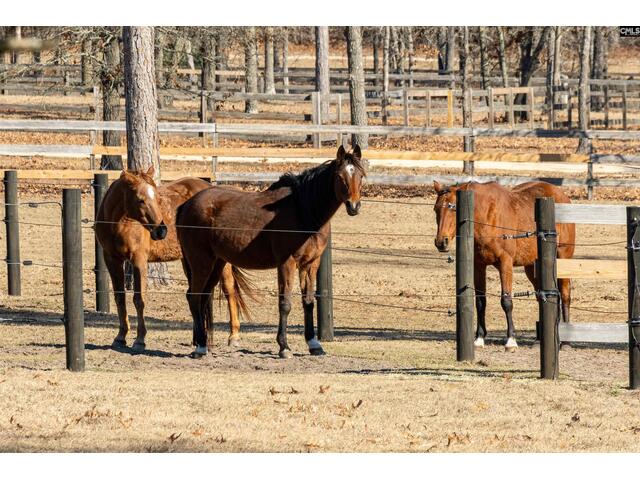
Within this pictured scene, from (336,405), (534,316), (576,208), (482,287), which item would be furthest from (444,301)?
(336,405)

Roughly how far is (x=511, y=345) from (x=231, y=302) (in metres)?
3.06

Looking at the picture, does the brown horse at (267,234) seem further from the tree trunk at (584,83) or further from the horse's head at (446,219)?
the tree trunk at (584,83)

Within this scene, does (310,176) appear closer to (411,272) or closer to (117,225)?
(117,225)

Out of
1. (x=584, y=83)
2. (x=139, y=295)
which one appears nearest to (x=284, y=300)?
(x=139, y=295)

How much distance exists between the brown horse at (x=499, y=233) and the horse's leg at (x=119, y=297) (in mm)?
3394

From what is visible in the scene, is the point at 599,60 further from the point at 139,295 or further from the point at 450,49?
the point at 139,295

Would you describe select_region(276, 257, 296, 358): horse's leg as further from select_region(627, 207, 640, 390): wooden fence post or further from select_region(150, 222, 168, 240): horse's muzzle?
select_region(627, 207, 640, 390): wooden fence post

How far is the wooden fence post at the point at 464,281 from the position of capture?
11967mm

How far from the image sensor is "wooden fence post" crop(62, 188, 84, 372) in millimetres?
11281

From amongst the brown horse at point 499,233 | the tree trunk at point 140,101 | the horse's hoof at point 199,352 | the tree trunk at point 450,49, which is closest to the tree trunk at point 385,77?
the tree trunk at point 450,49

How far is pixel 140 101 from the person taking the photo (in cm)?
1739

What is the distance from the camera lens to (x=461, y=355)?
12.0m

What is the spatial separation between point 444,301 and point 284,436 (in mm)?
8522

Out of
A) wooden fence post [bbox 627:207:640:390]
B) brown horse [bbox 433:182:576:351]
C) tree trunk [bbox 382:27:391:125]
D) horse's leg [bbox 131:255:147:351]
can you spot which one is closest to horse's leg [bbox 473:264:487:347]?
brown horse [bbox 433:182:576:351]
